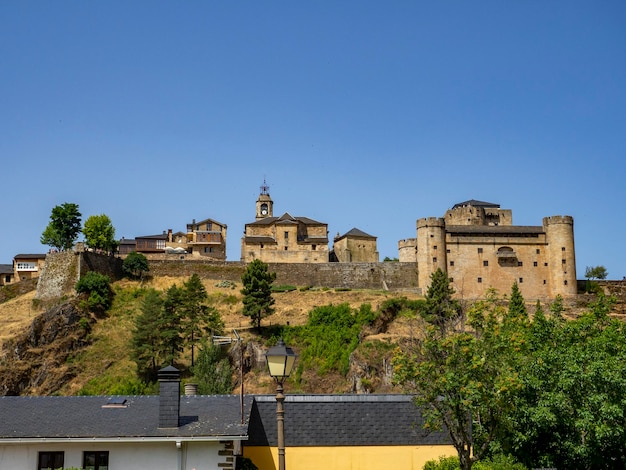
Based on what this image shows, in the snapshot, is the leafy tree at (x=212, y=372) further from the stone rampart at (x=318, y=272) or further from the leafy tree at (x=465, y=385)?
the leafy tree at (x=465, y=385)

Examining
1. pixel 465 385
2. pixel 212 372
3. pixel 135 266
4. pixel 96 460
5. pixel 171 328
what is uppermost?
pixel 135 266

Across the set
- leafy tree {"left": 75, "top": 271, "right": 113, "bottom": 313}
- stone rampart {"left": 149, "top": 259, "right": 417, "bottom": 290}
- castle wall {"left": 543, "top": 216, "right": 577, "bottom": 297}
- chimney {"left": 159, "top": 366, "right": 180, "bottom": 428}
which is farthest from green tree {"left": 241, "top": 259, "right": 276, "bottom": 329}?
chimney {"left": 159, "top": 366, "right": 180, "bottom": 428}

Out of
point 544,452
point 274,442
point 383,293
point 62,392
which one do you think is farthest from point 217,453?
point 383,293

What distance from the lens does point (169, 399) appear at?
22.3m

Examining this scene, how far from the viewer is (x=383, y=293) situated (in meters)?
78.9

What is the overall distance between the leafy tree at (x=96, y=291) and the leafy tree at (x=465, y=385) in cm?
5335

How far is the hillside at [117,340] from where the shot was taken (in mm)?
62812

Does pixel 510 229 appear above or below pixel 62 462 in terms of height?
above

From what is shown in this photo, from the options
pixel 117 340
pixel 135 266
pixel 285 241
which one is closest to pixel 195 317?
pixel 117 340

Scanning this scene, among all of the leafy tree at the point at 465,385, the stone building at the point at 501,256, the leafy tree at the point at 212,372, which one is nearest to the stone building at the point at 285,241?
the stone building at the point at 501,256

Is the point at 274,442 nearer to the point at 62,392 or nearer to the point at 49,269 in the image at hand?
the point at 62,392

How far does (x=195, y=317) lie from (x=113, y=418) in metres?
43.7

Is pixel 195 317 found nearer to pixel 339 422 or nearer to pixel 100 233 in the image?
pixel 100 233

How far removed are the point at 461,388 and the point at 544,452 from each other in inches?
251
